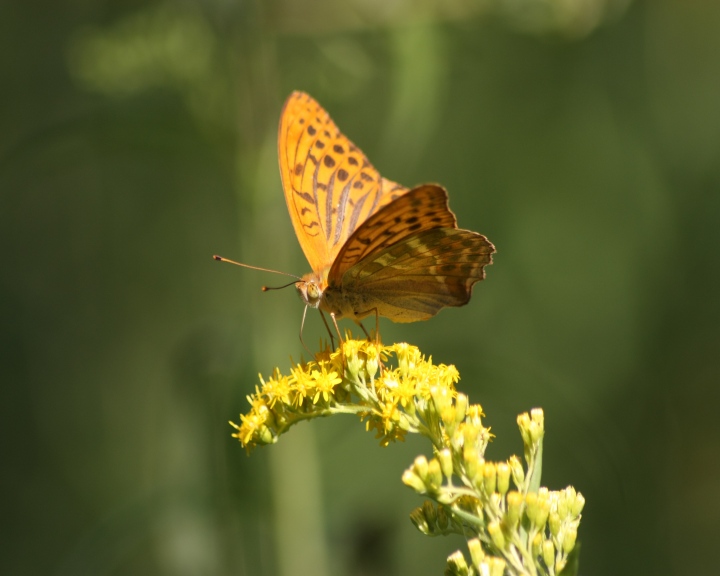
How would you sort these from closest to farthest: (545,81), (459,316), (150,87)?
(150,87)
(459,316)
(545,81)

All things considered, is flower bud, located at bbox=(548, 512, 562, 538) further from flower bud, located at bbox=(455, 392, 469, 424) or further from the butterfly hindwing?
the butterfly hindwing

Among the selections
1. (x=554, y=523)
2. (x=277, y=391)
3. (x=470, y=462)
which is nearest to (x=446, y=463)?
(x=470, y=462)

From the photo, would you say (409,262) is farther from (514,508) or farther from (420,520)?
(514,508)

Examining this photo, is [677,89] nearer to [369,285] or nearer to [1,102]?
[369,285]

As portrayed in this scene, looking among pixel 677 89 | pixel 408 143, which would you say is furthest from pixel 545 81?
pixel 408 143

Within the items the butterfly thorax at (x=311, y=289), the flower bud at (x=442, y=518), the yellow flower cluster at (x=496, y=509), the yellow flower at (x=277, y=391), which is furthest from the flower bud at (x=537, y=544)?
the butterfly thorax at (x=311, y=289)

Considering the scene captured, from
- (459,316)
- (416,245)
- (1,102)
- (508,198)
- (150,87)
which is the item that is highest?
(1,102)
